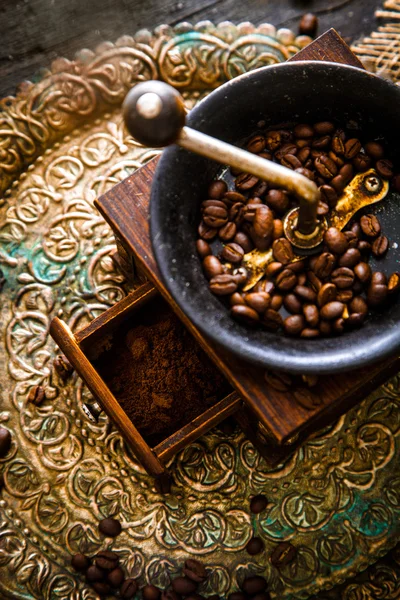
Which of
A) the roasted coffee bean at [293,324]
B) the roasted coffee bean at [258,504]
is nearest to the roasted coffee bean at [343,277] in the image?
the roasted coffee bean at [293,324]

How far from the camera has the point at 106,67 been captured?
1.72 meters

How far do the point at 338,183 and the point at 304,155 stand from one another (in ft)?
0.32

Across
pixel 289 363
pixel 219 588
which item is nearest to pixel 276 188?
pixel 289 363

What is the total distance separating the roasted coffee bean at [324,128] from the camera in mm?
1288

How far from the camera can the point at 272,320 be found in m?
1.18

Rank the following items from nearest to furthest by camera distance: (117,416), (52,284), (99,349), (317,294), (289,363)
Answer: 1. (289,363)
2. (317,294)
3. (117,416)
4. (99,349)
5. (52,284)

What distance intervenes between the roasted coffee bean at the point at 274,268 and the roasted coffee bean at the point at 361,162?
11.2 inches

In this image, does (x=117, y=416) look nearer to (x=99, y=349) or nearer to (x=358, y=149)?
(x=99, y=349)

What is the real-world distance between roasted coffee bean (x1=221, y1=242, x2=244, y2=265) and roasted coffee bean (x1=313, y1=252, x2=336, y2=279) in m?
0.15

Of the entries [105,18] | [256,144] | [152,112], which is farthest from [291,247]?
[105,18]

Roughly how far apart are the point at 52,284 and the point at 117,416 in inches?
19.9

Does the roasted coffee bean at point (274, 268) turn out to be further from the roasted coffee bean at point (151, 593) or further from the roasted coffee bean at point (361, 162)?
the roasted coffee bean at point (151, 593)

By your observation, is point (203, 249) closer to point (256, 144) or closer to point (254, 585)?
point (256, 144)

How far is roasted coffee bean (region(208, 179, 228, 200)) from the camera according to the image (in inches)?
49.6
